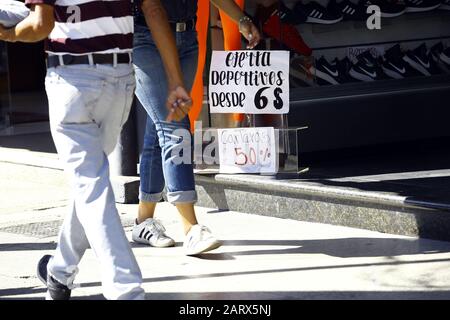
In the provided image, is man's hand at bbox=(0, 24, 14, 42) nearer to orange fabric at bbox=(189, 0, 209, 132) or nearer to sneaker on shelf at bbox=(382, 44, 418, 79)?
orange fabric at bbox=(189, 0, 209, 132)

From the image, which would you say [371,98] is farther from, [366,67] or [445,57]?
[445,57]

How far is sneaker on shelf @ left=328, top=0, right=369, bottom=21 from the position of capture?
8.55 m

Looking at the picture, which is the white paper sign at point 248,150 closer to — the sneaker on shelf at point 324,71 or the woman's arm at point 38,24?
the sneaker on shelf at point 324,71

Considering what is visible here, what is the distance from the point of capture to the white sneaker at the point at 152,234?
20.6 ft

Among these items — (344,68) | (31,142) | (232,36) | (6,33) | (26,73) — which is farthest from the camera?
(26,73)

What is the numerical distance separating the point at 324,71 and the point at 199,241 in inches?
114

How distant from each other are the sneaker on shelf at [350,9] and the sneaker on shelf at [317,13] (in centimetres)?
3

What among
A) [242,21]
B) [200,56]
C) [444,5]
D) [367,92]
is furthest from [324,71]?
[242,21]

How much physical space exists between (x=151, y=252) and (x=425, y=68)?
3.63 m

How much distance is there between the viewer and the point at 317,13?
842cm

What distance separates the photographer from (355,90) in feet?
27.5
